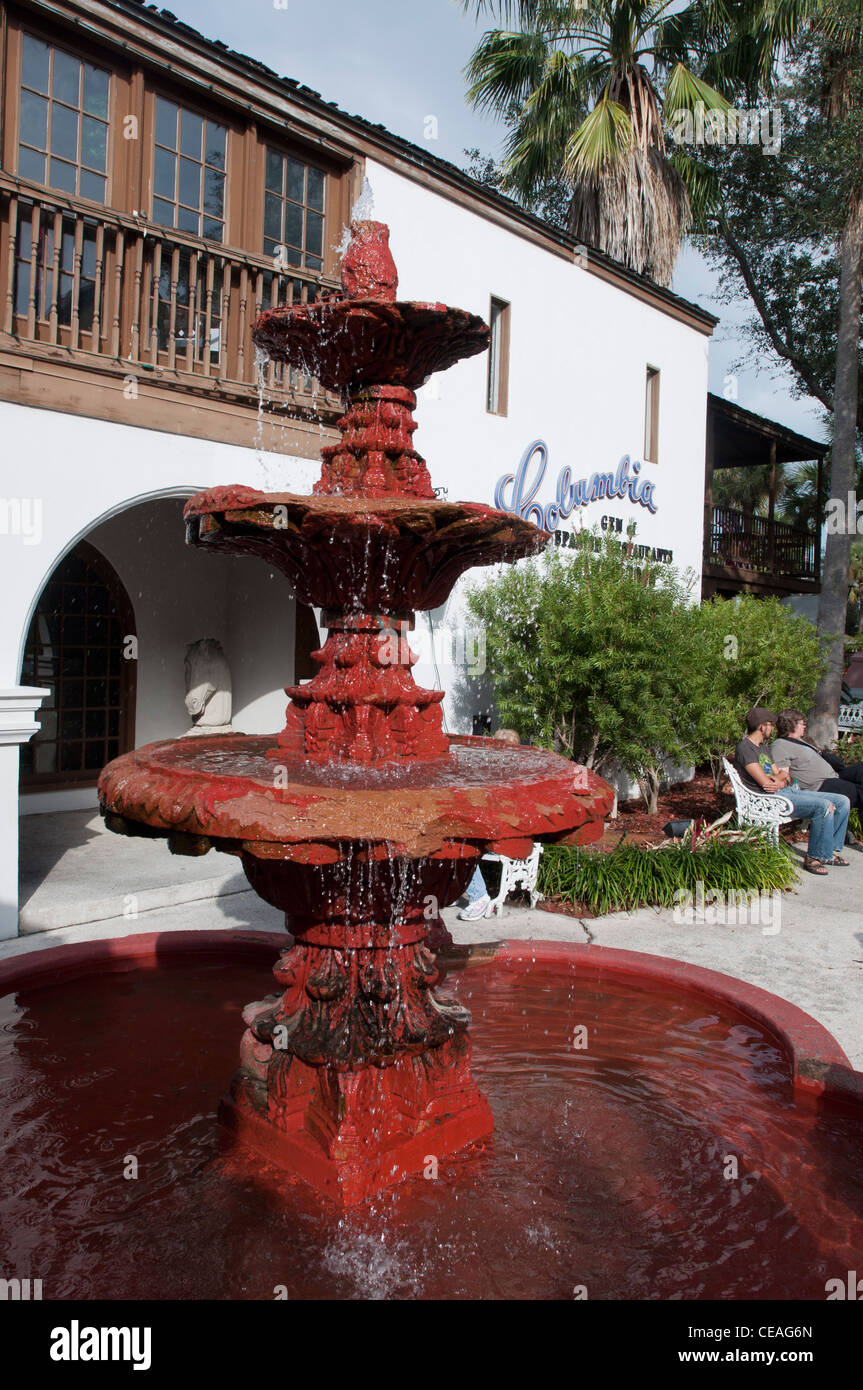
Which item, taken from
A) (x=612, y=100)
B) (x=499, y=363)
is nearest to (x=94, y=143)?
(x=499, y=363)

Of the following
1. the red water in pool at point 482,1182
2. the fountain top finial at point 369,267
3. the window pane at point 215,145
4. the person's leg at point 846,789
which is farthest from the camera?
the person's leg at point 846,789

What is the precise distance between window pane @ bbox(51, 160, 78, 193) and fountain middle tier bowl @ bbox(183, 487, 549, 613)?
17.0 feet

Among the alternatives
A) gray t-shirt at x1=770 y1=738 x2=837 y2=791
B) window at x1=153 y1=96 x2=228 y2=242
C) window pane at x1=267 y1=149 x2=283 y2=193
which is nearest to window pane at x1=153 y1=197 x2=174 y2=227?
Result: window at x1=153 y1=96 x2=228 y2=242

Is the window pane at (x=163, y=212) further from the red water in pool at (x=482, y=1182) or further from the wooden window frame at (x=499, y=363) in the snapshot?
the red water in pool at (x=482, y=1182)

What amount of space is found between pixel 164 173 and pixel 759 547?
16.3m

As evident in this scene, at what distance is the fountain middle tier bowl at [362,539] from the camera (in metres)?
3.23

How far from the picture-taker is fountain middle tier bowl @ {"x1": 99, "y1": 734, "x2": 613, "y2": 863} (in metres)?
2.83

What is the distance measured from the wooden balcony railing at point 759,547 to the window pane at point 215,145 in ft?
39.1

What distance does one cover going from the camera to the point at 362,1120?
334 centimetres

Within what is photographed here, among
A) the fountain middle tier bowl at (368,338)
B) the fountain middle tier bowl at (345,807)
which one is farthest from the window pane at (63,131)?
the fountain middle tier bowl at (345,807)

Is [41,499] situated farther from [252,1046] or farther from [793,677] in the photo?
[793,677]

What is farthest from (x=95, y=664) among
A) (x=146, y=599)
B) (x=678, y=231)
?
(x=678, y=231)

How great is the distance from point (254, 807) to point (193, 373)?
5387mm

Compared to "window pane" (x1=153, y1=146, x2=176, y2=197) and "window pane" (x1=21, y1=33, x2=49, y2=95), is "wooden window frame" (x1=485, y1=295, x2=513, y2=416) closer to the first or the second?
"window pane" (x1=153, y1=146, x2=176, y2=197)
